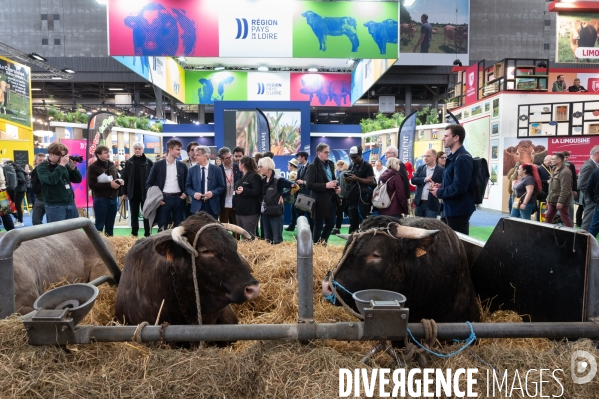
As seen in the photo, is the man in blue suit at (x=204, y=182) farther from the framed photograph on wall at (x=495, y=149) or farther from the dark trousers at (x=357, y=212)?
the framed photograph on wall at (x=495, y=149)

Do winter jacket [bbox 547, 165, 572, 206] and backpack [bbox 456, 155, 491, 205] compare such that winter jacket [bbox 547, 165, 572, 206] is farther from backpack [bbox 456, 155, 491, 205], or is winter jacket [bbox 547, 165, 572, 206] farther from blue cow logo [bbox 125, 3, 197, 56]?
blue cow logo [bbox 125, 3, 197, 56]

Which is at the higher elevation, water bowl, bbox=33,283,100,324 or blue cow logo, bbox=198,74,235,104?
blue cow logo, bbox=198,74,235,104

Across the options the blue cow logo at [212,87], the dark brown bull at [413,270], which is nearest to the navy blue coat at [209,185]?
the dark brown bull at [413,270]

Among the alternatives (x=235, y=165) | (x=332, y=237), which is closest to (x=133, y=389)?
(x=235, y=165)

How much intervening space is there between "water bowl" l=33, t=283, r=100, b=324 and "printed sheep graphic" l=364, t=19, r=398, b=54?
31.6 ft

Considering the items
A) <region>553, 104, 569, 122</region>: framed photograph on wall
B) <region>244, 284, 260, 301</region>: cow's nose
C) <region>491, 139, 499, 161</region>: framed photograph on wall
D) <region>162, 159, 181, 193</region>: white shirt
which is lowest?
<region>244, 284, 260, 301</region>: cow's nose

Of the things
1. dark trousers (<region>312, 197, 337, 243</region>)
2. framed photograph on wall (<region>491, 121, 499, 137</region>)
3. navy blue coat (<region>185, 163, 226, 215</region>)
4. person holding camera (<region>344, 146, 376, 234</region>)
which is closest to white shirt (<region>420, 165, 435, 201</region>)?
person holding camera (<region>344, 146, 376, 234</region>)

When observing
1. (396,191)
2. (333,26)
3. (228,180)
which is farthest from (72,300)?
(333,26)

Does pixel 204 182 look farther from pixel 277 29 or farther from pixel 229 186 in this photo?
pixel 277 29

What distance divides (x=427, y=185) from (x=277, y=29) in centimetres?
532

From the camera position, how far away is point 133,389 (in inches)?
70.2

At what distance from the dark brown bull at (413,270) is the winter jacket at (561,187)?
24.2 ft

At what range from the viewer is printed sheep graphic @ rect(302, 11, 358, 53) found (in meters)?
10.4

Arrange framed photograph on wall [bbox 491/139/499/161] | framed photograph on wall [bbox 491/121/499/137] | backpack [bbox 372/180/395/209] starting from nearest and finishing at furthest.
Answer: backpack [bbox 372/180/395/209] → framed photograph on wall [bbox 491/139/499/161] → framed photograph on wall [bbox 491/121/499/137]
